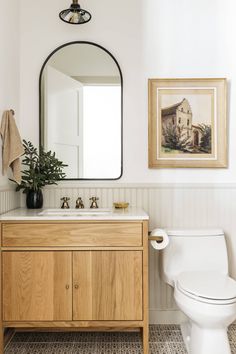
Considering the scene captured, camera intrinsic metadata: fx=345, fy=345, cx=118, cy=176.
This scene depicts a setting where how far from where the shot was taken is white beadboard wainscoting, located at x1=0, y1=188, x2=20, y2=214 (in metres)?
2.05

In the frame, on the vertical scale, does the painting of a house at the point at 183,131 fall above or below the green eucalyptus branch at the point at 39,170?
above

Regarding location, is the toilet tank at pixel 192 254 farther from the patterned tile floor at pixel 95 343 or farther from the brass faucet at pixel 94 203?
the brass faucet at pixel 94 203

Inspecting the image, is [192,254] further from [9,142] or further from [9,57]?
[9,57]

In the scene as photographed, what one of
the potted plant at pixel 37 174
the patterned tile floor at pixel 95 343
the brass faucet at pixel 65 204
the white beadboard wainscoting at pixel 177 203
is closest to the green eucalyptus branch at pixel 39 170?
the potted plant at pixel 37 174

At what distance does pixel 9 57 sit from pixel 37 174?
76 cm

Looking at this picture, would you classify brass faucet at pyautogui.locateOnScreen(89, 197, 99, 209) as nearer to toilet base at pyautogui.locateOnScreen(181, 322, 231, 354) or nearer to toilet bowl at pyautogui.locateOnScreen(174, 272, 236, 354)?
toilet bowl at pyautogui.locateOnScreen(174, 272, 236, 354)

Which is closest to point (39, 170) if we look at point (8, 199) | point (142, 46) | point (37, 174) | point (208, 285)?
Answer: point (37, 174)

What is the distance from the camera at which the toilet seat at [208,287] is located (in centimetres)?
168

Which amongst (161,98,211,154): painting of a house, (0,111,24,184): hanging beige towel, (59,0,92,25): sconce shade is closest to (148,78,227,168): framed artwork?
(161,98,211,154): painting of a house

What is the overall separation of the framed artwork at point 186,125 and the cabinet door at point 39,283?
3.08 ft

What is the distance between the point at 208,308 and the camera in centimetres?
168

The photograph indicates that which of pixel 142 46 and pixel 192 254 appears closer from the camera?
pixel 192 254

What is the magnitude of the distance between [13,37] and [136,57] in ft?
2.70

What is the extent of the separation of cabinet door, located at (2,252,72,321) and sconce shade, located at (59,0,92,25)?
1.50 m
